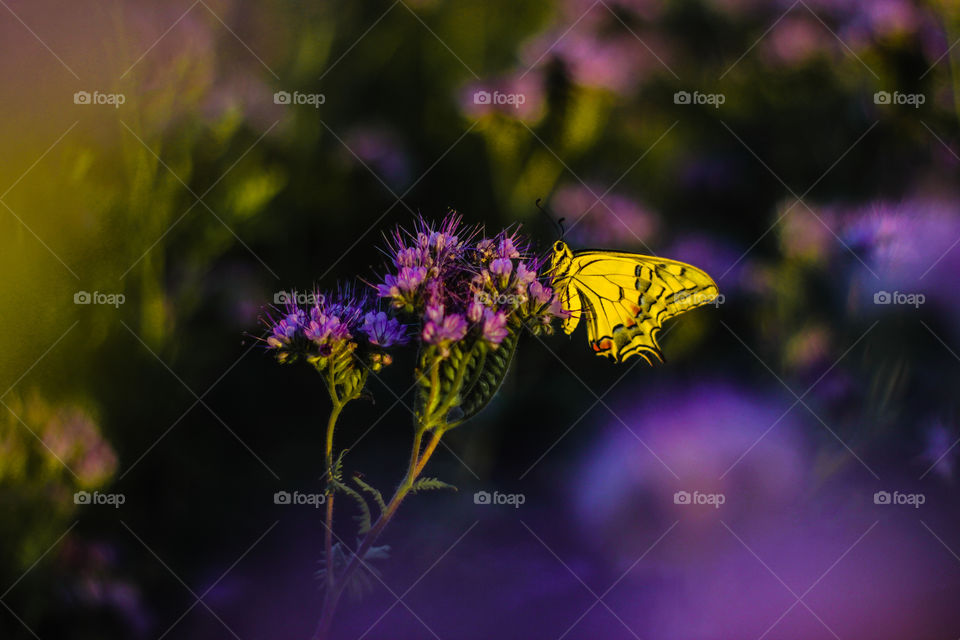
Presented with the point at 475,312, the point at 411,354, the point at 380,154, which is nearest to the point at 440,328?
the point at 475,312

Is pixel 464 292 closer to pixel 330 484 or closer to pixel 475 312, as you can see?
pixel 475 312

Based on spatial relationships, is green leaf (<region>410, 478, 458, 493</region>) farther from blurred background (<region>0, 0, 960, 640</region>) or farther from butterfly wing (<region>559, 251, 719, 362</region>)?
butterfly wing (<region>559, 251, 719, 362</region>)

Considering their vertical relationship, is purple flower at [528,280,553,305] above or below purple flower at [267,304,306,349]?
above

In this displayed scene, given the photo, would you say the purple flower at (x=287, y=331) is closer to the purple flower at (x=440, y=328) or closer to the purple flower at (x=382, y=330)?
the purple flower at (x=382, y=330)

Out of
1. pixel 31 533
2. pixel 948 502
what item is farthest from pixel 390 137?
pixel 948 502

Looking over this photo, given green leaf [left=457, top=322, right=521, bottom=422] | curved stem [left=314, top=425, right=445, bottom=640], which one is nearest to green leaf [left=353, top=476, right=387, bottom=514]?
curved stem [left=314, top=425, right=445, bottom=640]

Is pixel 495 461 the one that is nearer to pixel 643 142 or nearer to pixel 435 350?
pixel 435 350
